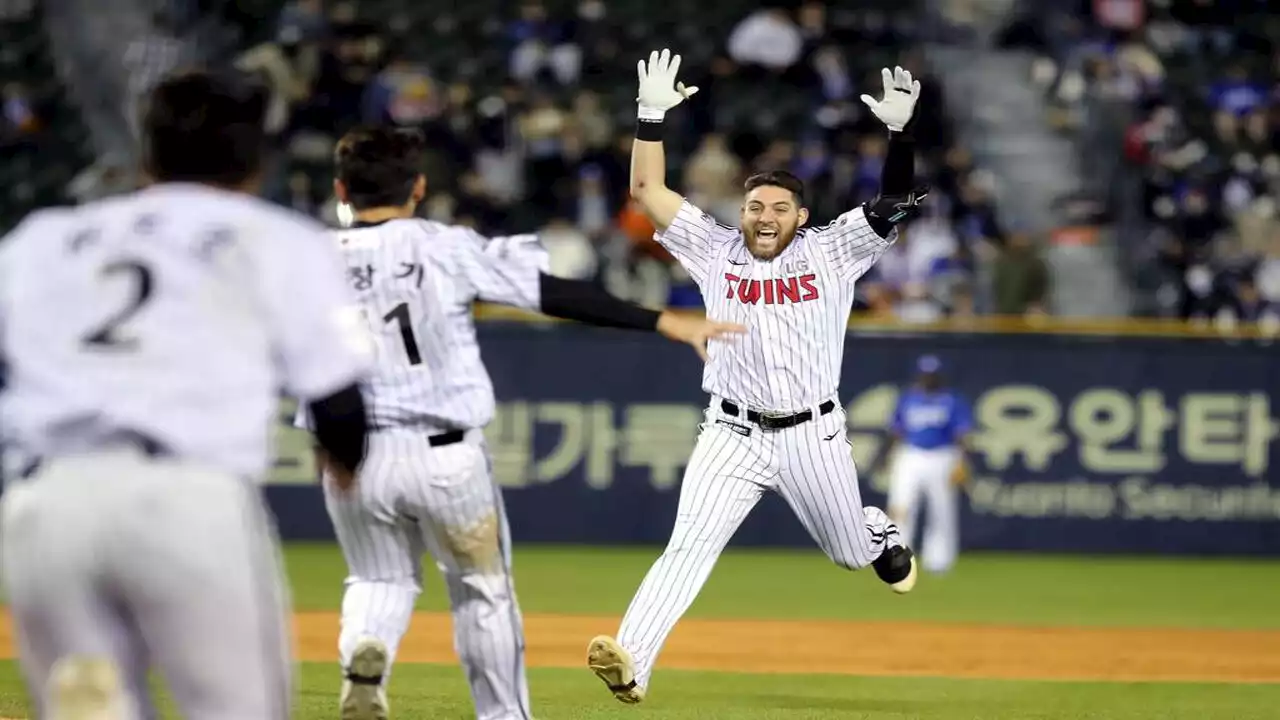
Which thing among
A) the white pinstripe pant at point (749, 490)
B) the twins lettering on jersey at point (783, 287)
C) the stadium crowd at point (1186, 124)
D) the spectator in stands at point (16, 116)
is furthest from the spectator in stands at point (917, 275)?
the white pinstripe pant at point (749, 490)

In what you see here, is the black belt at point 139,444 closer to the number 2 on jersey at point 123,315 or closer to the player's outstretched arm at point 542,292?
the number 2 on jersey at point 123,315

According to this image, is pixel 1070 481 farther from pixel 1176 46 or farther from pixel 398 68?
pixel 398 68

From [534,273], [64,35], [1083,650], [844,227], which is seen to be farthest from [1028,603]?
[64,35]

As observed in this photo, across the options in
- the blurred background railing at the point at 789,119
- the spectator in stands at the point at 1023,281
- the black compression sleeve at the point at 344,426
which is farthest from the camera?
the blurred background railing at the point at 789,119

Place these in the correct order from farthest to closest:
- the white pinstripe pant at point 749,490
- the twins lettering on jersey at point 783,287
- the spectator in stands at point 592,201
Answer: the spectator in stands at point 592,201 → the twins lettering on jersey at point 783,287 → the white pinstripe pant at point 749,490

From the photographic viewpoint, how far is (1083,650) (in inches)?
477

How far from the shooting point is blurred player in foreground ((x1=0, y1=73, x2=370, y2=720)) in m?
3.88

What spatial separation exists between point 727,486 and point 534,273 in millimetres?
2747

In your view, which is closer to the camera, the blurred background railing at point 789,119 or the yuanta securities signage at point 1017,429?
the yuanta securities signage at point 1017,429

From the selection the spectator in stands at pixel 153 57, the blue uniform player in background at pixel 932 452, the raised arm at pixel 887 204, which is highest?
the spectator in stands at pixel 153 57

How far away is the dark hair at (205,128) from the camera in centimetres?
422

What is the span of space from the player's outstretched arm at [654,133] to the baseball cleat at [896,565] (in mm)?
1896

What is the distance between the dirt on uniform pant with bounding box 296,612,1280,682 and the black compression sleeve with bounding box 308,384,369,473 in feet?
19.6

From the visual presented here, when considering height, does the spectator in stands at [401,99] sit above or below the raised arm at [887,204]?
above
